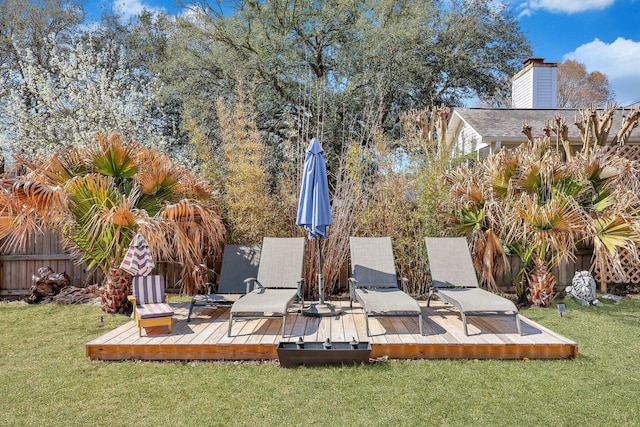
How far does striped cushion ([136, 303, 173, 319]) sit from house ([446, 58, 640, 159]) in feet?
22.9

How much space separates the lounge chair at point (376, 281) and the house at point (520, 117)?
4502 mm

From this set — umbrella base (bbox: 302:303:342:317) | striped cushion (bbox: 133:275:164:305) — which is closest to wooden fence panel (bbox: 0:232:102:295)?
striped cushion (bbox: 133:275:164:305)

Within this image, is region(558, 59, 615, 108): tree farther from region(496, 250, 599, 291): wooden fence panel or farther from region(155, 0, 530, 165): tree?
region(496, 250, 599, 291): wooden fence panel

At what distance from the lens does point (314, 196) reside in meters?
5.30

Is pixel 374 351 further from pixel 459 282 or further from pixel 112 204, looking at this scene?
pixel 112 204

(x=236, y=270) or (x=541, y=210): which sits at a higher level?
(x=541, y=210)

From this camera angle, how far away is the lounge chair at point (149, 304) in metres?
4.43

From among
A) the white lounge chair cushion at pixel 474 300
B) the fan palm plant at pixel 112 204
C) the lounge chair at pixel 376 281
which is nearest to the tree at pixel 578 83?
the lounge chair at pixel 376 281

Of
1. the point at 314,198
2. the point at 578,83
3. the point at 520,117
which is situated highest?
the point at 578,83

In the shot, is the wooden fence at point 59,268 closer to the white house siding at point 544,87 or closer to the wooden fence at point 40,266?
the wooden fence at point 40,266

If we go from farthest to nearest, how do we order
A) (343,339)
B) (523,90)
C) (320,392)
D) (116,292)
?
1. (523,90)
2. (116,292)
3. (343,339)
4. (320,392)

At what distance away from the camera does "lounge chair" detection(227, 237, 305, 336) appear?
Answer: 4574 mm

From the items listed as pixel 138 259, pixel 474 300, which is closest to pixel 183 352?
pixel 138 259

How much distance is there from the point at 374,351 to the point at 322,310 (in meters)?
1.48
